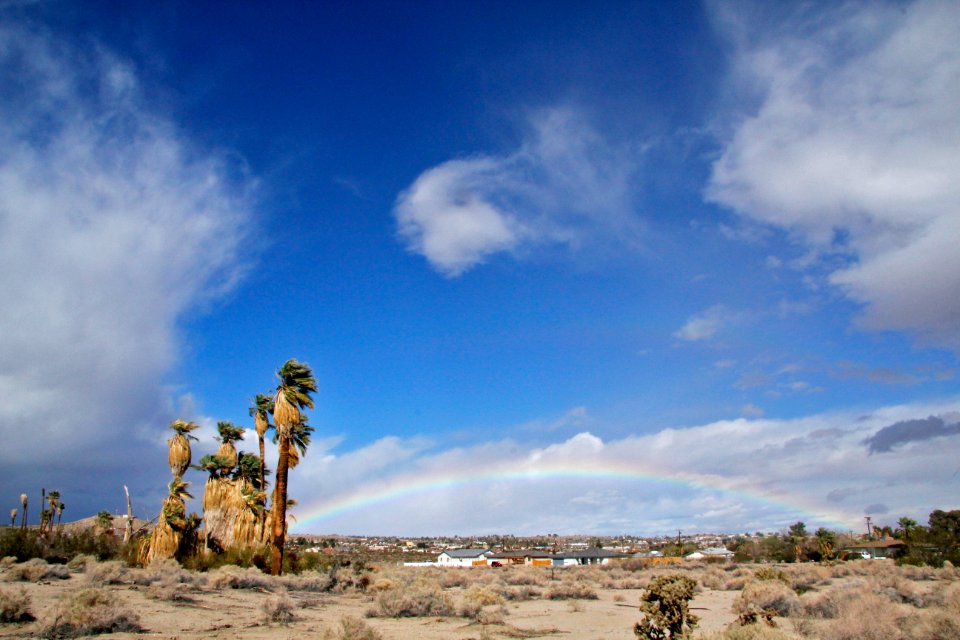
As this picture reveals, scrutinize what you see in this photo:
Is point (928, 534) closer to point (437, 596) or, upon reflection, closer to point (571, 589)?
point (571, 589)

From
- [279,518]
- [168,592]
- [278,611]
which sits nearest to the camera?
[278,611]

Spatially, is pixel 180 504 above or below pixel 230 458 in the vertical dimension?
below

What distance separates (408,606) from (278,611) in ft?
16.2

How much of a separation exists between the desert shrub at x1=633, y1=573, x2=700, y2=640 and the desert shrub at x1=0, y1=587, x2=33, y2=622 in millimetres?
12804

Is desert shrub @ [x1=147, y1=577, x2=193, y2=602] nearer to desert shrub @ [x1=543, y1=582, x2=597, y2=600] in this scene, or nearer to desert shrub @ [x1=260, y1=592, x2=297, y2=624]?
desert shrub @ [x1=260, y1=592, x2=297, y2=624]

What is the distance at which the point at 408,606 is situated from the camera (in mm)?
19859

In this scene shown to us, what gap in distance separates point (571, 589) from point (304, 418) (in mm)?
15611

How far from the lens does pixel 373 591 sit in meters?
27.1

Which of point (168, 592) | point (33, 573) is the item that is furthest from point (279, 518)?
point (168, 592)

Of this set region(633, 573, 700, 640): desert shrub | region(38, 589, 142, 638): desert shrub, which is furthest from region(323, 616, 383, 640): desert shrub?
region(633, 573, 700, 640): desert shrub

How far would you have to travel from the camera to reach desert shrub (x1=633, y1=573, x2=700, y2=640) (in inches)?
493

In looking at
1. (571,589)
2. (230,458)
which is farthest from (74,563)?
(571,589)

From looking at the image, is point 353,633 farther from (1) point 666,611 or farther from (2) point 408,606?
(2) point 408,606

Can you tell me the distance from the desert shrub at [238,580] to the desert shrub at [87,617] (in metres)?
9.18
